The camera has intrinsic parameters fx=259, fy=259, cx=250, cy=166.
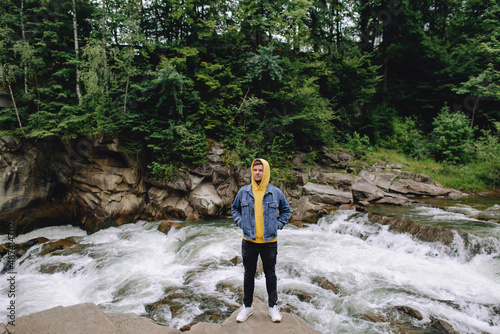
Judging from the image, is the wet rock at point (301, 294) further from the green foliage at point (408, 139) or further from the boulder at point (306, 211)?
the green foliage at point (408, 139)

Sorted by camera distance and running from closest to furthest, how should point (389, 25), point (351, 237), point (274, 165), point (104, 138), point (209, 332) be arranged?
point (209, 332), point (351, 237), point (104, 138), point (274, 165), point (389, 25)

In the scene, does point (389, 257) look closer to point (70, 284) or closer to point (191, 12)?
point (70, 284)

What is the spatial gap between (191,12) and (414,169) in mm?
15922

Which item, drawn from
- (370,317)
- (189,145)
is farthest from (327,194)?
(370,317)

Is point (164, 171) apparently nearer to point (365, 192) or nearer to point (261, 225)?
point (261, 225)

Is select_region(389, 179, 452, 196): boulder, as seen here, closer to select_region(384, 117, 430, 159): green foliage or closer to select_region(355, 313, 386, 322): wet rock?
select_region(384, 117, 430, 159): green foliage

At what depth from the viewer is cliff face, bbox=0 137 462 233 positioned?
11.9m

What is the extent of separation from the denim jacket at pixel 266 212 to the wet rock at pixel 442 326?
12.1ft

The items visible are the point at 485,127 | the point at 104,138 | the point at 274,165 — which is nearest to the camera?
the point at 104,138

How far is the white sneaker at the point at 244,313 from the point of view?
12.1ft

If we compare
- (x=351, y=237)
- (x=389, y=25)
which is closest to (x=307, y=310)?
(x=351, y=237)

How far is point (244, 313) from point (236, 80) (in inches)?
507

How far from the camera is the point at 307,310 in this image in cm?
536

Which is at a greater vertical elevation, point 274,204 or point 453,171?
point 274,204
